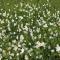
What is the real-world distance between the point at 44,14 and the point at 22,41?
9.21 ft

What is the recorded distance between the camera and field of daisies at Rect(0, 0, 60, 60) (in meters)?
8.41

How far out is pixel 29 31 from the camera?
9.64 metres

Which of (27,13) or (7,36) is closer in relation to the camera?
(7,36)

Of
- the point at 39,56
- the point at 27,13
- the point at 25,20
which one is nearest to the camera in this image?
the point at 39,56

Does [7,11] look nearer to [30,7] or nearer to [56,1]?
[30,7]

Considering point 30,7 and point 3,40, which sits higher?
point 30,7

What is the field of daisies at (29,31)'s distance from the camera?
→ 27.6 feet

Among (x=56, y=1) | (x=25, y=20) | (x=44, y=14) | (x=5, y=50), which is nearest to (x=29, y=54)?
(x=5, y=50)

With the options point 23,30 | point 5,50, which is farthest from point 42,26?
point 5,50

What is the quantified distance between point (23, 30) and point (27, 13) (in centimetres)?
193

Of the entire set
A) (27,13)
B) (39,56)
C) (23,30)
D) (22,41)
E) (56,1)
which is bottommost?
(39,56)

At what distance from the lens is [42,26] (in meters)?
10.0

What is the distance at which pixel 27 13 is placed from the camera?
11688 mm

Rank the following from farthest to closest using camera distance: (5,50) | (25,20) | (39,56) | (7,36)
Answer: (25,20) → (7,36) → (5,50) → (39,56)
